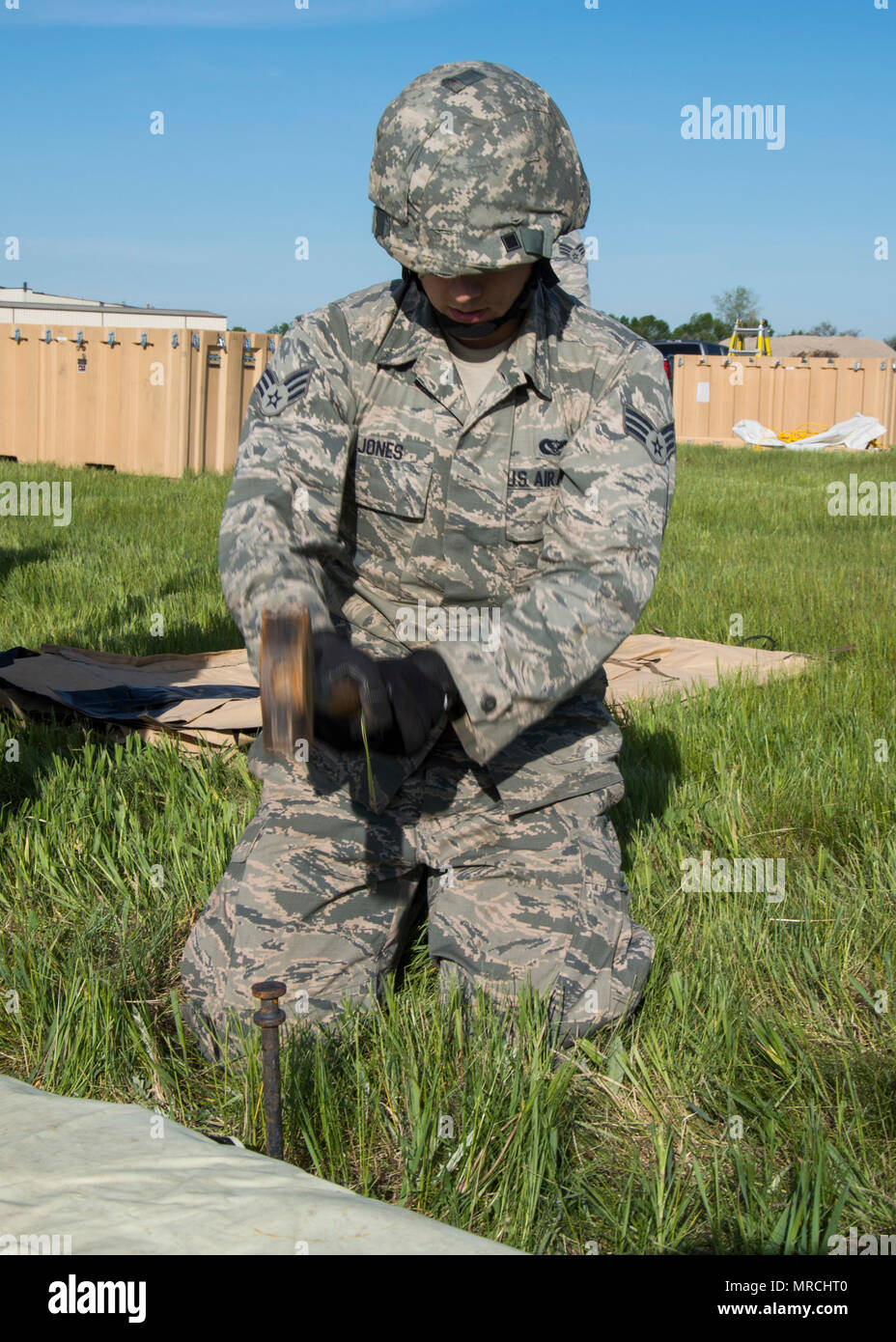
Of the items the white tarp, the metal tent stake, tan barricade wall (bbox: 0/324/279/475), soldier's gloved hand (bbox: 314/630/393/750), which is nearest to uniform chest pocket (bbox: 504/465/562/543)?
soldier's gloved hand (bbox: 314/630/393/750)

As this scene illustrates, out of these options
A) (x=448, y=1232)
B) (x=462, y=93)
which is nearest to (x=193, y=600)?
(x=462, y=93)

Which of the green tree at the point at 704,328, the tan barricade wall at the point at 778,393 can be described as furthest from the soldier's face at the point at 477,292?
the green tree at the point at 704,328

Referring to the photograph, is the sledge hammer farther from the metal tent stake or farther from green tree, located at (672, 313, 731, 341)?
green tree, located at (672, 313, 731, 341)

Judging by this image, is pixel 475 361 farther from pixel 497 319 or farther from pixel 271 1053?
pixel 271 1053

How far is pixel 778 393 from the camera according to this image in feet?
71.3

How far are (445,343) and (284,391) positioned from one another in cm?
38

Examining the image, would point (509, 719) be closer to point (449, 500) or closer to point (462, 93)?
point (449, 500)

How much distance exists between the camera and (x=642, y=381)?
2.69 meters

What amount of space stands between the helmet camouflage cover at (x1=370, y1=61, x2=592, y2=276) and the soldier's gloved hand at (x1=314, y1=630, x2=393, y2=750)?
0.87m

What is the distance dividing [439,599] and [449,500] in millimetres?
243

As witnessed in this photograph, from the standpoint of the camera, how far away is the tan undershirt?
9.26 feet

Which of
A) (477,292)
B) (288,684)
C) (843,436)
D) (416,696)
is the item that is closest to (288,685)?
(288,684)

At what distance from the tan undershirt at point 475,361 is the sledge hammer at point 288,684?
3.29ft
